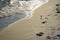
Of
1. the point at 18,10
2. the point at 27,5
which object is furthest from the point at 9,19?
the point at 27,5

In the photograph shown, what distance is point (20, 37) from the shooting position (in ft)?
6.48

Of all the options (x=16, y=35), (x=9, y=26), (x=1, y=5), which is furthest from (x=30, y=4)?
(x=16, y=35)

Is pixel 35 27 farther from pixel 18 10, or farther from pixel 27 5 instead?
pixel 27 5

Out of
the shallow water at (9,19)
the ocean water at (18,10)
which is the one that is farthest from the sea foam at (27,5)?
the shallow water at (9,19)

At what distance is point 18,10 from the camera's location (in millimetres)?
2803

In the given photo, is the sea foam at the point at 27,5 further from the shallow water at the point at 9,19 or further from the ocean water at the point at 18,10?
the shallow water at the point at 9,19

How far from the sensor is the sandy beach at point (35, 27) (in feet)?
6.53

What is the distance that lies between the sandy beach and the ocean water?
0.12 metres

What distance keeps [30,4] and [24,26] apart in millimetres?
951

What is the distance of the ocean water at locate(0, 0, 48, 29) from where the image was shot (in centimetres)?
244

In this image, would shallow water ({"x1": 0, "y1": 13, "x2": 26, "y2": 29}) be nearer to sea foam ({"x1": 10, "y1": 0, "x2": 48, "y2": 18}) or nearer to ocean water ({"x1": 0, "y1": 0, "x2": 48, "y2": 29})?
ocean water ({"x1": 0, "y1": 0, "x2": 48, "y2": 29})

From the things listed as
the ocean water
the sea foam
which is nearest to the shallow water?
the ocean water

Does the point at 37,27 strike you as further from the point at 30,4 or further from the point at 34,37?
the point at 30,4

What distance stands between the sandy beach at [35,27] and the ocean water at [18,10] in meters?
0.12
